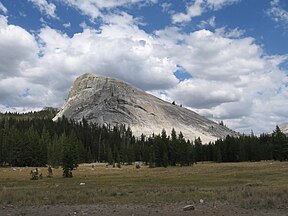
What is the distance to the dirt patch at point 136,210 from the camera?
997 inches

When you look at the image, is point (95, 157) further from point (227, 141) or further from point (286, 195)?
point (286, 195)

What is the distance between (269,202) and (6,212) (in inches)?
742

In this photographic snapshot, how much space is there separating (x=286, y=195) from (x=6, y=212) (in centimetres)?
2214

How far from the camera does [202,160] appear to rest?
17925cm

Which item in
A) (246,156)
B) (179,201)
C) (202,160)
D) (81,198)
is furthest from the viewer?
(202,160)

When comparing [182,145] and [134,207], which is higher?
[182,145]

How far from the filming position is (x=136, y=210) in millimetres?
26672

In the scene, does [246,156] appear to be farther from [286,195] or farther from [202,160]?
[286,195]

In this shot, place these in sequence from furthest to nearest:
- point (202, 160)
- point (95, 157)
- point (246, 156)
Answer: point (95, 157), point (202, 160), point (246, 156)

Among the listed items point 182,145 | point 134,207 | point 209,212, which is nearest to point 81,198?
point 134,207

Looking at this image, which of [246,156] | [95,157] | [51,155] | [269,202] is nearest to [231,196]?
[269,202]

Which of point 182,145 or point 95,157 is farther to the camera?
point 95,157

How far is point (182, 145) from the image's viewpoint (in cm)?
12681

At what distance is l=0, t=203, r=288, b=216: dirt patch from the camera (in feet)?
83.0
